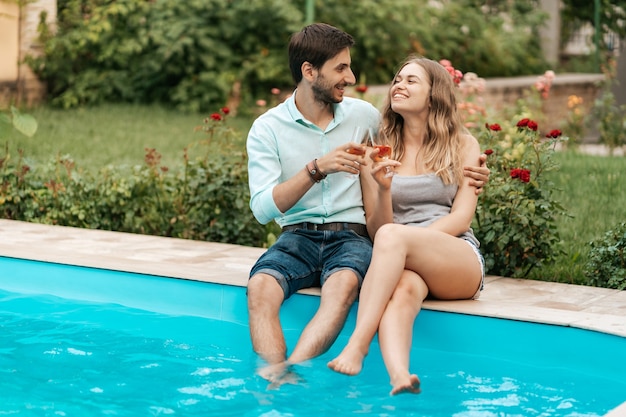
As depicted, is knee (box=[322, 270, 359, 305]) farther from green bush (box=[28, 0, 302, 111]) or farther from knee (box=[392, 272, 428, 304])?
green bush (box=[28, 0, 302, 111])

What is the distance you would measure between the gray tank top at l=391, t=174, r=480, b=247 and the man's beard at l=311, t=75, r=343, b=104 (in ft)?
1.38

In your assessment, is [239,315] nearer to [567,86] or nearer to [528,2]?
[567,86]

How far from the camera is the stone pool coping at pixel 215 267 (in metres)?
3.91

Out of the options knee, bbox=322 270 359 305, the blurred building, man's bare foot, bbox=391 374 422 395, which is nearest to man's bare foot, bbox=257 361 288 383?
knee, bbox=322 270 359 305

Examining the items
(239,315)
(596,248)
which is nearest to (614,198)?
(596,248)

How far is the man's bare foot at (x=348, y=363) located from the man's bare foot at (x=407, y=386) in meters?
0.17

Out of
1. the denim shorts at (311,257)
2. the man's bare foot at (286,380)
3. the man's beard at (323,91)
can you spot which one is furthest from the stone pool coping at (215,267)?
the man's beard at (323,91)

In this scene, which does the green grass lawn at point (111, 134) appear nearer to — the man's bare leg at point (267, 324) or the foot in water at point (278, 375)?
the man's bare leg at point (267, 324)

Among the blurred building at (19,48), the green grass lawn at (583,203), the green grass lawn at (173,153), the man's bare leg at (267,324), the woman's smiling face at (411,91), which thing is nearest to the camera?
the man's bare leg at (267,324)

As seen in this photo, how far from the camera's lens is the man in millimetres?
3861

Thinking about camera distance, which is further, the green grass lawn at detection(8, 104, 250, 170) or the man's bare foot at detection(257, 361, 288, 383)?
the green grass lawn at detection(8, 104, 250, 170)

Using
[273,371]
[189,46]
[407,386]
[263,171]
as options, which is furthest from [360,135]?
[189,46]

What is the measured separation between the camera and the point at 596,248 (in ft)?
15.9

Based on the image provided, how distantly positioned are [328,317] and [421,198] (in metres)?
0.70
